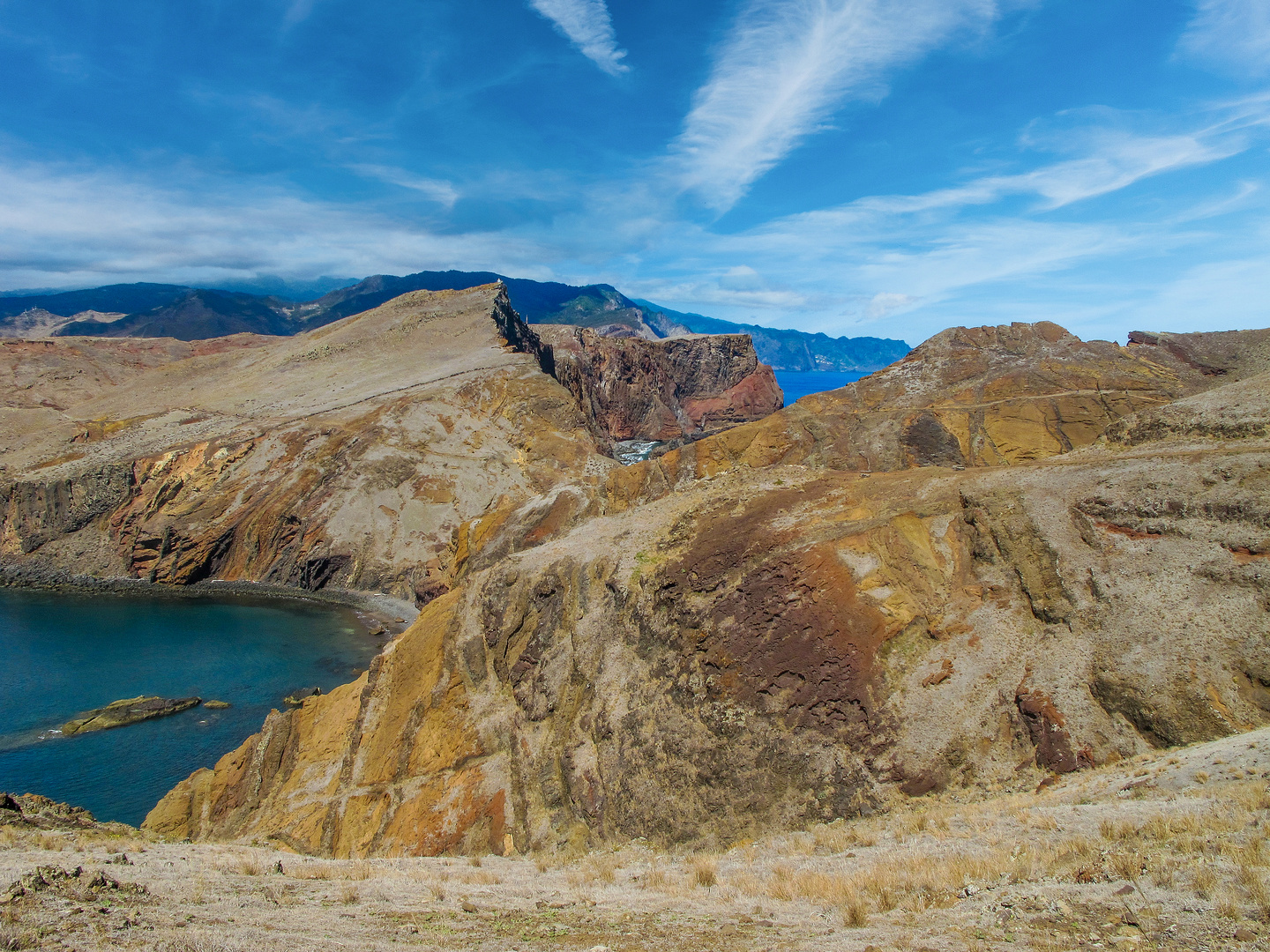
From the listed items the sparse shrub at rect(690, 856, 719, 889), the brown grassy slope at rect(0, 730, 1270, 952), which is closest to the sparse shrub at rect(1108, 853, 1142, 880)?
the brown grassy slope at rect(0, 730, 1270, 952)

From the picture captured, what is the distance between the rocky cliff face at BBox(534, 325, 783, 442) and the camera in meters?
144

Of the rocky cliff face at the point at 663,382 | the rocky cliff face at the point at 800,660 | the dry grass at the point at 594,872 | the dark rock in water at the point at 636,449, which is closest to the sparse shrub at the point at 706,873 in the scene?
the dry grass at the point at 594,872

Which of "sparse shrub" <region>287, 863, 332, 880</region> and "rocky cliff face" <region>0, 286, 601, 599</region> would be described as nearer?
"sparse shrub" <region>287, 863, 332, 880</region>

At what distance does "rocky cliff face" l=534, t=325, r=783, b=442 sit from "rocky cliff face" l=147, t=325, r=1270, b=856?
10325cm

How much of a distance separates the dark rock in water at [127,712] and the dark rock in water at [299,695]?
4961mm

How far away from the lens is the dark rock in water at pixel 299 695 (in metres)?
39.6

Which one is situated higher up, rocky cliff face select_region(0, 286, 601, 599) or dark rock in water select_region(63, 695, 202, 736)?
rocky cliff face select_region(0, 286, 601, 599)

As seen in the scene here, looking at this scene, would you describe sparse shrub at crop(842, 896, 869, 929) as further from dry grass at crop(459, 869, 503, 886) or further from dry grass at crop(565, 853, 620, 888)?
dry grass at crop(459, 869, 503, 886)

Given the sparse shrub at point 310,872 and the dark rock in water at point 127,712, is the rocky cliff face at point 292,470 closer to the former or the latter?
the dark rock in water at point 127,712

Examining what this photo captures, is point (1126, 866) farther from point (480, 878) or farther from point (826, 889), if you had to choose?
point (480, 878)

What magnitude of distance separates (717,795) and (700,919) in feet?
25.6

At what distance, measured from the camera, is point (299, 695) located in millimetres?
40875

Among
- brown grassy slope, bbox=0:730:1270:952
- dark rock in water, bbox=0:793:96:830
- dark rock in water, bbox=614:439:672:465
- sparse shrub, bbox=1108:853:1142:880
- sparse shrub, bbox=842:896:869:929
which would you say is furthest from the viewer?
Answer: dark rock in water, bbox=614:439:672:465

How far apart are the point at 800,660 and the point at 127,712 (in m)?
38.7
